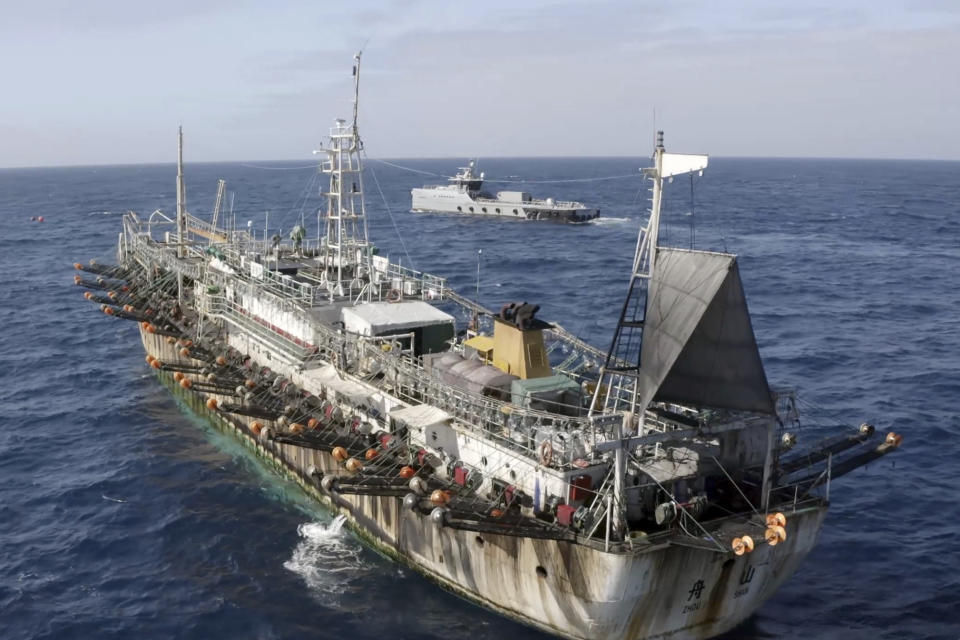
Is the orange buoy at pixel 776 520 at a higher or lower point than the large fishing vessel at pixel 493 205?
lower

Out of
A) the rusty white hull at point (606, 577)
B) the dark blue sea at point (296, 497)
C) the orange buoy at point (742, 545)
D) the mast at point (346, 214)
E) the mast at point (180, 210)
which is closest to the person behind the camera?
the orange buoy at point (742, 545)


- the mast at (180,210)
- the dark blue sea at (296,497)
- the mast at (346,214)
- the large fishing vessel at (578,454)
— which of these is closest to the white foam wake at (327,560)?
the dark blue sea at (296,497)

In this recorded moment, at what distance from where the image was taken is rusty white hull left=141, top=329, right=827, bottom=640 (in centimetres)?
2698

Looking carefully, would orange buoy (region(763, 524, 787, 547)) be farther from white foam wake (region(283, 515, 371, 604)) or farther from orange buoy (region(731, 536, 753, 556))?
white foam wake (region(283, 515, 371, 604))

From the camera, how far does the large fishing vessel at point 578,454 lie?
2725 centimetres

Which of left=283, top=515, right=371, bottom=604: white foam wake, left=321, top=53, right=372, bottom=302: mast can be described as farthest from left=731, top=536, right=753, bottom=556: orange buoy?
left=321, top=53, right=372, bottom=302: mast

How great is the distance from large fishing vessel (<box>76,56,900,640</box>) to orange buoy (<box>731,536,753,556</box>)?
0.04 meters

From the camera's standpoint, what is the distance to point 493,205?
516ft

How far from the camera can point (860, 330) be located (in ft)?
235

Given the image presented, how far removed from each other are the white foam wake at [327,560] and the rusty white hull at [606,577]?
109 inches

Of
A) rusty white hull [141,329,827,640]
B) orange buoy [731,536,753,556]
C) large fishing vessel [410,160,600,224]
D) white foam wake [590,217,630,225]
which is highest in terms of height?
large fishing vessel [410,160,600,224]

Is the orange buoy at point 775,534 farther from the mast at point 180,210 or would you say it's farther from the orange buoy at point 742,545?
the mast at point 180,210

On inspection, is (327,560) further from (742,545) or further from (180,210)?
(180,210)

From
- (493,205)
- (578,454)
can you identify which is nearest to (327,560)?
(578,454)
